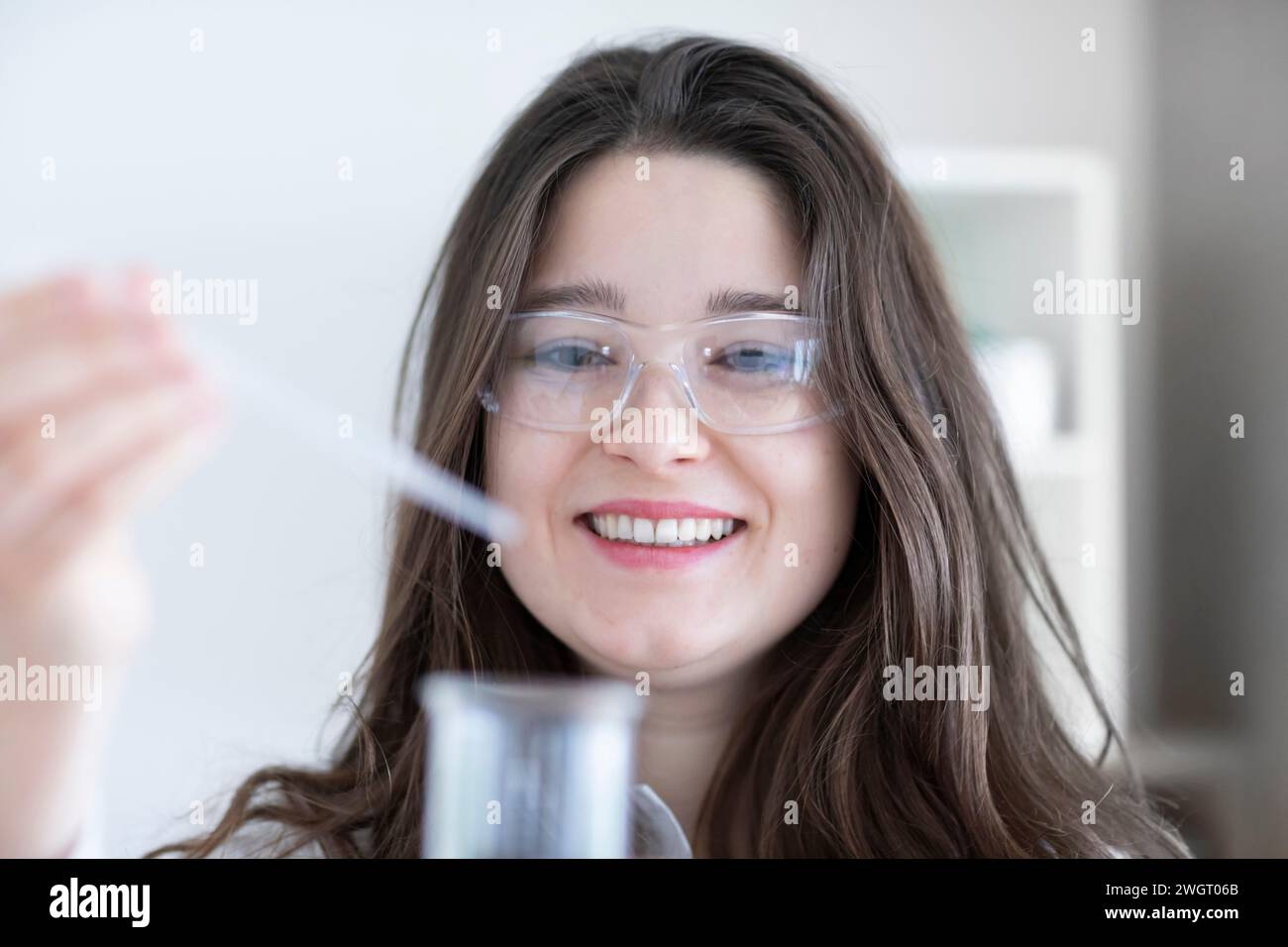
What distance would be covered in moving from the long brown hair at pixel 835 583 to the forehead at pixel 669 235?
0.05 feet

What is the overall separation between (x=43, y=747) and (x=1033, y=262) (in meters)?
1.12

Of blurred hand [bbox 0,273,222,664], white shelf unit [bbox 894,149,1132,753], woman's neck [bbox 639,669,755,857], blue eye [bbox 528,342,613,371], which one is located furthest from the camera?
white shelf unit [bbox 894,149,1132,753]

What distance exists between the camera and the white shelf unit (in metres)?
1.03

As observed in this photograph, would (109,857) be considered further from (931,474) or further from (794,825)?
(931,474)

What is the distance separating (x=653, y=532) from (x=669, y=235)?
8.9 inches

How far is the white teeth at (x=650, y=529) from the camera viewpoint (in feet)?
2.44

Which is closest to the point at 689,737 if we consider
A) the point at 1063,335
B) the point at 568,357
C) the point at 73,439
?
the point at 568,357

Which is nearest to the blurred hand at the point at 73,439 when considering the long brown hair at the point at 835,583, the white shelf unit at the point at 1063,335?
the long brown hair at the point at 835,583

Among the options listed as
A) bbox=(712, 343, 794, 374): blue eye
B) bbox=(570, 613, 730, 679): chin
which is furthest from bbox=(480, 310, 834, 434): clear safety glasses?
bbox=(570, 613, 730, 679): chin

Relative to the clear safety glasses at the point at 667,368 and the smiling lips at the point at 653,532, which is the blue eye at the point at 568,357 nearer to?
the clear safety glasses at the point at 667,368

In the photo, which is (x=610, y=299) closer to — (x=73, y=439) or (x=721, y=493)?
(x=721, y=493)

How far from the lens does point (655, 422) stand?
0.72m

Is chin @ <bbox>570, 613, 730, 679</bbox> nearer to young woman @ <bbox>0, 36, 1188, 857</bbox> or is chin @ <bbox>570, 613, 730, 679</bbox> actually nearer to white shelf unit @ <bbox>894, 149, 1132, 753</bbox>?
young woman @ <bbox>0, 36, 1188, 857</bbox>
